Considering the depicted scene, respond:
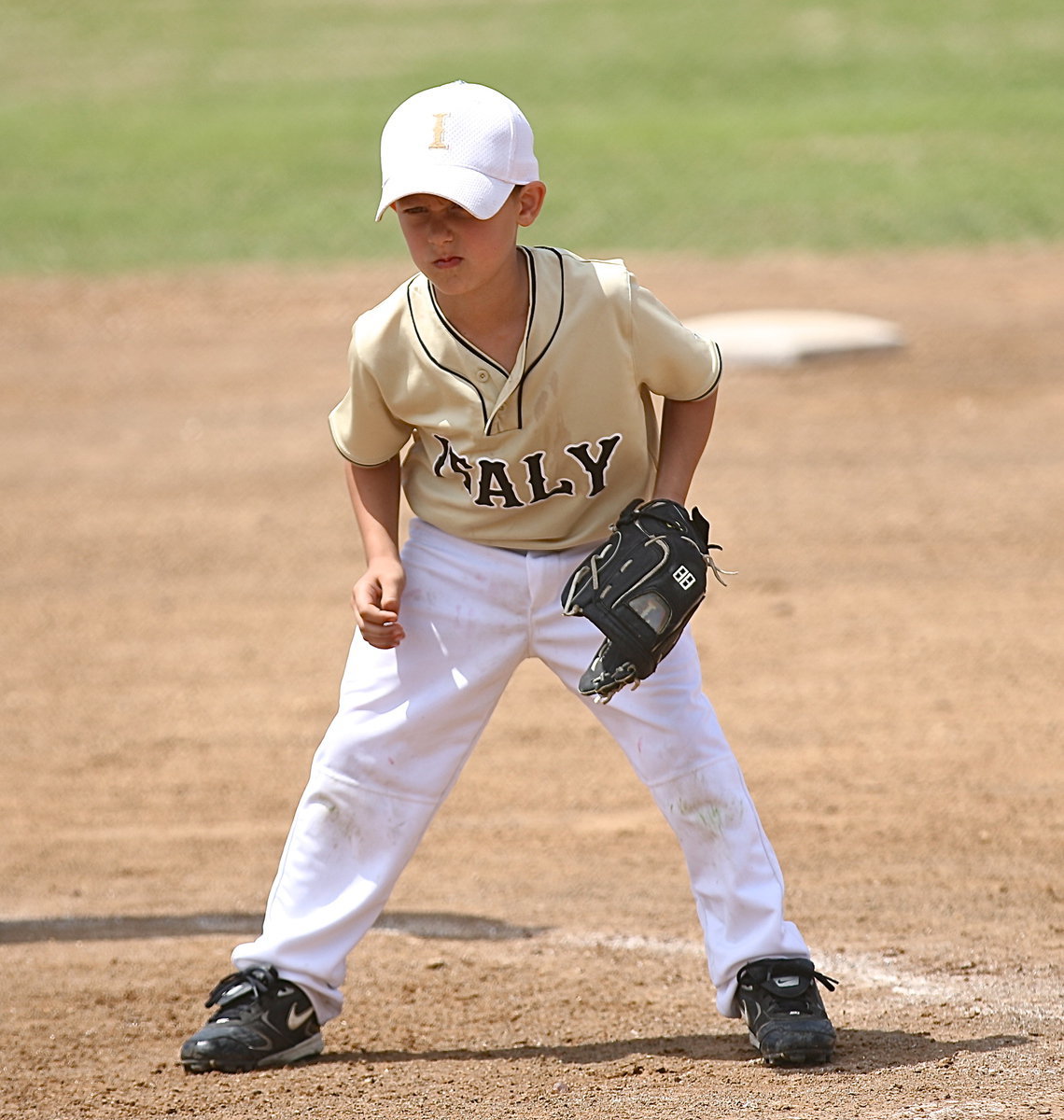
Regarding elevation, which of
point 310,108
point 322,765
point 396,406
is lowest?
point 310,108

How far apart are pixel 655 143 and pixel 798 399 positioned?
293 inches

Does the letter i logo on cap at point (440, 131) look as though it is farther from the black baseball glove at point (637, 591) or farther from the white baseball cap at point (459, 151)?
the black baseball glove at point (637, 591)

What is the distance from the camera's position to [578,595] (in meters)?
2.85

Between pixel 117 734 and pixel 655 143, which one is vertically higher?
pixel 117 734

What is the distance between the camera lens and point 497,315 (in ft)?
9.66

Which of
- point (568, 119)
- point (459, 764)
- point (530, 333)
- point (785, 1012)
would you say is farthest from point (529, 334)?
point (568, 119)

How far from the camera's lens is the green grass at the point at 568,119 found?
12734mm

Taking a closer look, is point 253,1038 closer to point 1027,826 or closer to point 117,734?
point 1027,826

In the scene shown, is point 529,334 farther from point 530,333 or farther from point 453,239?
point 453,239

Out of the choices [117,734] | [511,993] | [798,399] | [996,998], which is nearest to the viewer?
[996,998]

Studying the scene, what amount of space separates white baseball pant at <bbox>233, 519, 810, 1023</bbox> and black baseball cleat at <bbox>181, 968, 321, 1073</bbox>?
0.03 m

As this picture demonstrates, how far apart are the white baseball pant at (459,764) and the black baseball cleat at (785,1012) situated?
0.03m

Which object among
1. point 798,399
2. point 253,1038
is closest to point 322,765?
point 253,1038

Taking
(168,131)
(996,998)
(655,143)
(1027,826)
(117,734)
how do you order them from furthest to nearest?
(168,131), (655,143), (117,734), (1027,826), (996,998)
